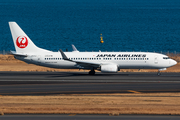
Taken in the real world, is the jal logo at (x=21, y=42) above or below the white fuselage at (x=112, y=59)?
above

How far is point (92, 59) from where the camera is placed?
50.2m

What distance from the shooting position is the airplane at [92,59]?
49250 mm

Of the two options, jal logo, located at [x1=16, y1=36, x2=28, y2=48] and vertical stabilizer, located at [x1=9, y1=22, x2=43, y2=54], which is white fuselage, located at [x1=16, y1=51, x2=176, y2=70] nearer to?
vertical stabilizer, located at [x1=9, y1=22, x2=43, y2=54]

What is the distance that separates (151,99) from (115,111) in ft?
20.5

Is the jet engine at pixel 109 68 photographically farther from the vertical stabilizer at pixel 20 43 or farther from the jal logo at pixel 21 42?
the jal logo at pixel 21 42

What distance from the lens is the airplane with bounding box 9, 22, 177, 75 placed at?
49.2m

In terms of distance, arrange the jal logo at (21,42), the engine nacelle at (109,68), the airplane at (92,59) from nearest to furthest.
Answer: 1. the engine nacelle at (109,68)
2. the airplane at (92,59)
3. the jal logo at (21,42)

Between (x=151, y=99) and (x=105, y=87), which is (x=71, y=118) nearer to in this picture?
(x=151, y=99)

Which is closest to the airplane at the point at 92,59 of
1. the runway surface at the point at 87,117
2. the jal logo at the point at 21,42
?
the jal logo at the point at 21,42

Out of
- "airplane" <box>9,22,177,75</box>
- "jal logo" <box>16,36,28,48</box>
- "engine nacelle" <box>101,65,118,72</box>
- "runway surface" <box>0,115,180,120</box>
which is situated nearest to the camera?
"runway surface" <box>0,115,180,120</box>

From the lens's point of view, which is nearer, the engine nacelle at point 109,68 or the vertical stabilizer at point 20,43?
the engine nacelle at point 109,68

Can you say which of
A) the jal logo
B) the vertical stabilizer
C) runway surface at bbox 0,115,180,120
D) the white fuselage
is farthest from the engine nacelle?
runway surface at bbox 0,115,180,120

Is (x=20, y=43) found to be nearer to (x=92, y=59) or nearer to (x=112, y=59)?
(x=92, y=59)

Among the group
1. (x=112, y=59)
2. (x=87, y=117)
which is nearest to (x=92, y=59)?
(x=112, y=59)
